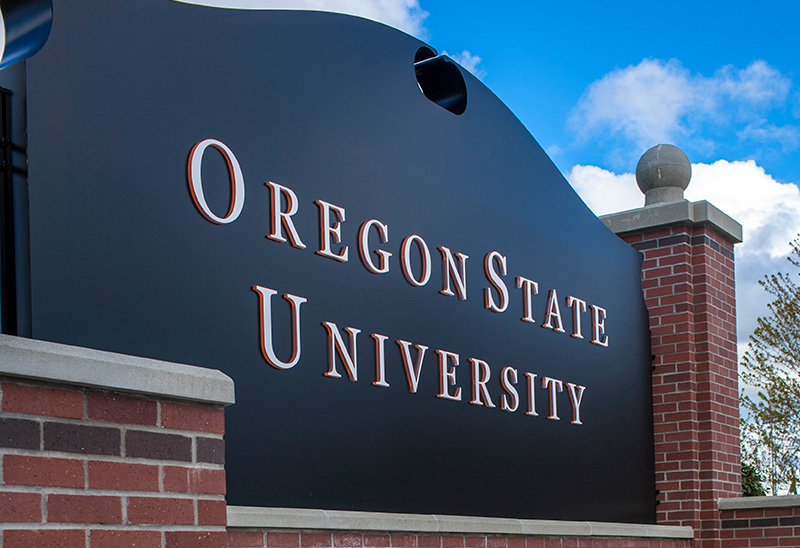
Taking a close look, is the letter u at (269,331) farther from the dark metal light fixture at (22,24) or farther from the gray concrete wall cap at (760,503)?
the gray concrete wall cap at (760,503)

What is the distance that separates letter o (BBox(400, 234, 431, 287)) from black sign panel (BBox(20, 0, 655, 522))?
0.05 feet

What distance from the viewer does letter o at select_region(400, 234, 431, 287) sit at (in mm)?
5168

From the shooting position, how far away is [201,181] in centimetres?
402

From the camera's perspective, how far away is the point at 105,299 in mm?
3557

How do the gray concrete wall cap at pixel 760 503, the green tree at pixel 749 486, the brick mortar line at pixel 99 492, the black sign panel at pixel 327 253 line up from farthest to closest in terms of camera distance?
the green tree at pixel 749 486 < the gray concrete wall cap at pixel 760 503 < the black sign panel at pixel 327 253 < the brick mortar line at pixel 99 492

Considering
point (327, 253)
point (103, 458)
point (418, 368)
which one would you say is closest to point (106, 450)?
point (103, 458)

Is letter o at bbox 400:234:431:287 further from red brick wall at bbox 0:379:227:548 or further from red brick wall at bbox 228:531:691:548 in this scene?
red brick wall at bbox 0:379:227:548

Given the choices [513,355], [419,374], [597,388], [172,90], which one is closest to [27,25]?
[172,90]

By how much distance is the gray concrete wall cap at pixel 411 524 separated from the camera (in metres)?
4.00

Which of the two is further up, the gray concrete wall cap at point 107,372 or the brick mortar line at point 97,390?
the gray concrete wall cap at point 107,372

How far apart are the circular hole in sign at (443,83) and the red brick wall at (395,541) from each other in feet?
8.04

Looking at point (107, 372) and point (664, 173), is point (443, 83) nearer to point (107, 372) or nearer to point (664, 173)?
point (664, 173)

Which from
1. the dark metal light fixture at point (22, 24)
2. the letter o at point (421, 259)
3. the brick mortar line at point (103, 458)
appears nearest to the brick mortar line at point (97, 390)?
the brick mortar line at point (103, 458)

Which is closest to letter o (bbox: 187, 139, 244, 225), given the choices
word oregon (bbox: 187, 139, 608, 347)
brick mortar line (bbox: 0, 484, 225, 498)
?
word oregon (bbox: 187, 139, 608, 347)
